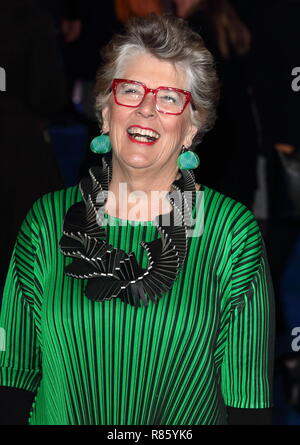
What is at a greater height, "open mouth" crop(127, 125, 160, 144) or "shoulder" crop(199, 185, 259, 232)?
"open mouth" crop(127, 125, 160, 144)

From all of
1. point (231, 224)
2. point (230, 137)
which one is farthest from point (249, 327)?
point (230, 137)

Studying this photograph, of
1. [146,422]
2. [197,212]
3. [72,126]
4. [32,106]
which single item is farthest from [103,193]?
[72,126]

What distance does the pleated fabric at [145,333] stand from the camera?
228 cm

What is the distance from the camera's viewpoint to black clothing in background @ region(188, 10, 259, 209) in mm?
3924

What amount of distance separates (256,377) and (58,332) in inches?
22.7

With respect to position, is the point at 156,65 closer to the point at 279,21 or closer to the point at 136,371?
the point at 136,371

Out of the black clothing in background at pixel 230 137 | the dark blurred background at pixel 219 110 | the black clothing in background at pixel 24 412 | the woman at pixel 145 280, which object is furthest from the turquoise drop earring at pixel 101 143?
the black clothing in background at pixel 230 137

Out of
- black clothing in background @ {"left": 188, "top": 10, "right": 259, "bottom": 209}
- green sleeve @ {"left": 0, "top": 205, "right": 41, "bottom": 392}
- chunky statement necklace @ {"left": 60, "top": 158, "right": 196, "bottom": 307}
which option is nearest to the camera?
chunky statement necklace @ {"left": 60, "top": 158, "right": 196, "bottom": 307}

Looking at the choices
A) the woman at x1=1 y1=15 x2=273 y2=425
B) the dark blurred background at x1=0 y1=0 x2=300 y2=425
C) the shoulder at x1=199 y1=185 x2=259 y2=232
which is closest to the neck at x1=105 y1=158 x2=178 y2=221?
the woman at x1=1 y1=15 x2=273 y2=425

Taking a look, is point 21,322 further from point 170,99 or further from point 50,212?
point 170,99

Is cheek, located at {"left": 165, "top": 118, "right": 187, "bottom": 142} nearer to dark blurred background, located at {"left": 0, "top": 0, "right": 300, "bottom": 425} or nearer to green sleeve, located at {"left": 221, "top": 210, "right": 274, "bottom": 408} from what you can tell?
green sleeve, located at {"left": 221, "top": 210, "right": 274, "bottom": 408}

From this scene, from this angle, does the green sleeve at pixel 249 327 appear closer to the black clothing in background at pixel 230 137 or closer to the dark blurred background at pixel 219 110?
the dark blurred background at pixel 219 110

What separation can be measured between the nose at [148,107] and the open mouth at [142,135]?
4 centimetres

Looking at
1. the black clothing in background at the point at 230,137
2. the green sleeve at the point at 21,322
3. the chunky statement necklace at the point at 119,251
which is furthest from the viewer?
the black clothing in background at the point at 230,137
